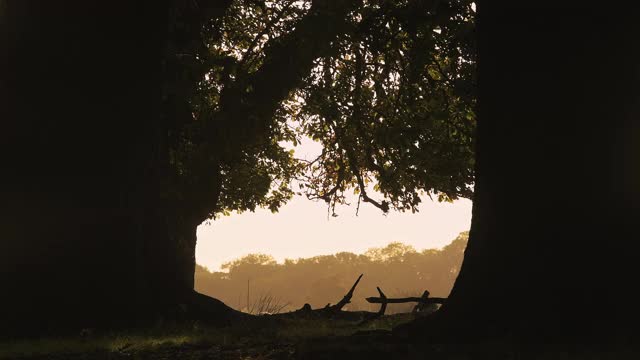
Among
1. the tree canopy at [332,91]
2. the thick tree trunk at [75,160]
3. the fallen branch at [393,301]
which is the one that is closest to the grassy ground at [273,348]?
the thick tree trunk at [75,160]

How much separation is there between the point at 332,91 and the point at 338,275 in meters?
150

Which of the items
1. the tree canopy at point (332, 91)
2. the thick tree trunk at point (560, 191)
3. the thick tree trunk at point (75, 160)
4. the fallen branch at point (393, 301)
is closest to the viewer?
the thick tree trunk at point (560, 191)

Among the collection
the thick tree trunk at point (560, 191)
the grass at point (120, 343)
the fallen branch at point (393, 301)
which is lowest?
the grass at point (120, 343)

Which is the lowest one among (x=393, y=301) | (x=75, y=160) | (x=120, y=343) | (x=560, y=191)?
(x=120, y=343)

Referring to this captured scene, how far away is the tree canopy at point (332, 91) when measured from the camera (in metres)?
9.55

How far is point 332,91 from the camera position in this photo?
1355 centimetres

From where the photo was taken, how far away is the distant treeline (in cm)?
15562

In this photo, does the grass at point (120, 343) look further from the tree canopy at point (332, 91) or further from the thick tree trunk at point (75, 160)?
the tree canopy at point (332, 91)

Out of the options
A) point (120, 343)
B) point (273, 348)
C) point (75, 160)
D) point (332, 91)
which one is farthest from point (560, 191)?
point (332, 91)

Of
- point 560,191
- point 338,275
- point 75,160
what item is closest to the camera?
point 560,191

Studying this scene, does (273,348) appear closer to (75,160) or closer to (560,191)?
(560,191)

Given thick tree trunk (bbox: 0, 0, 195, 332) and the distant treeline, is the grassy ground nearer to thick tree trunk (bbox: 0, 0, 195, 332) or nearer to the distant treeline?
thick tree trunk (bbox: 0, 0, 195, 332)

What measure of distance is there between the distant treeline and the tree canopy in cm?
13227

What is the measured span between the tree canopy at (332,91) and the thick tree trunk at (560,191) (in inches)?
146
